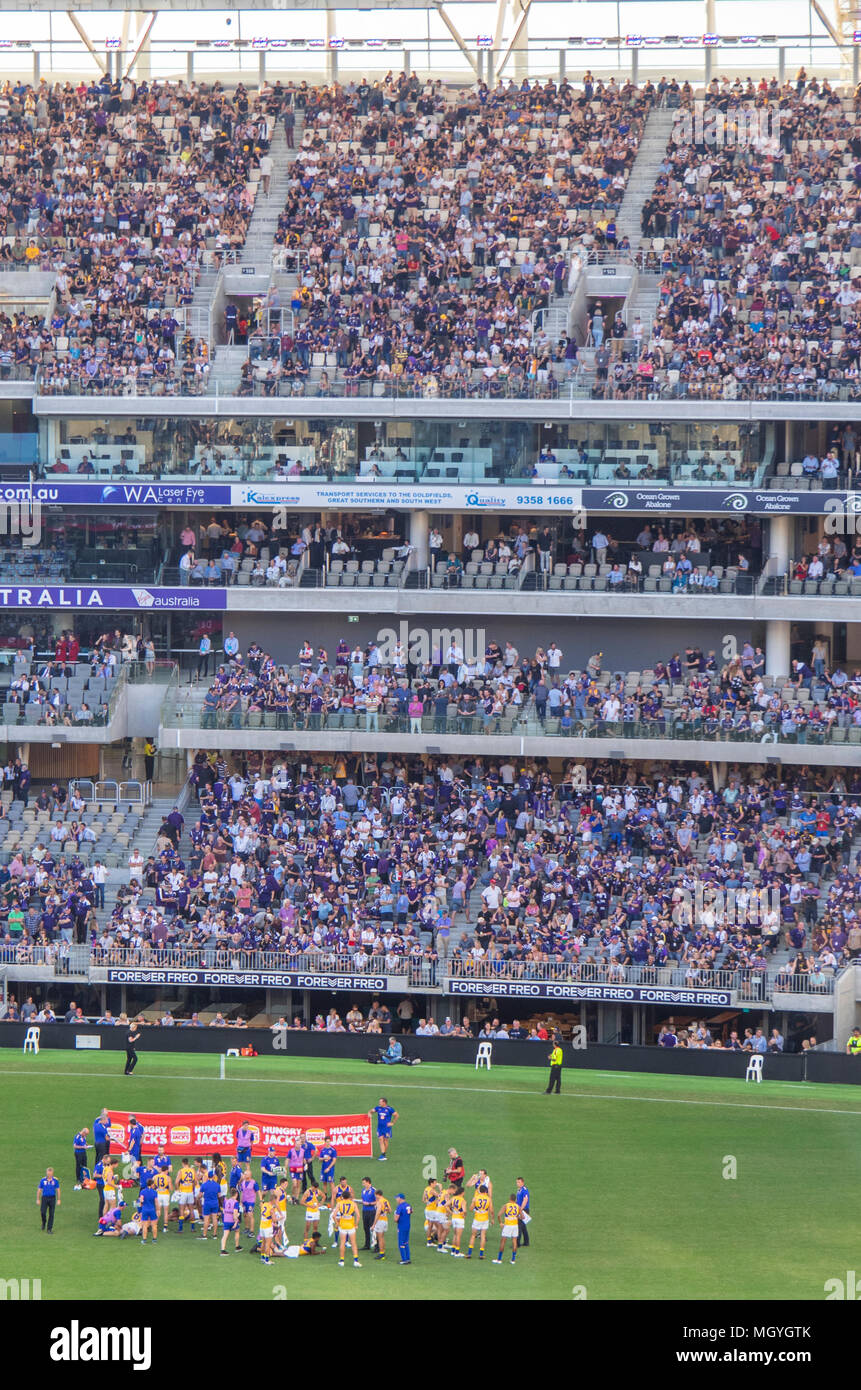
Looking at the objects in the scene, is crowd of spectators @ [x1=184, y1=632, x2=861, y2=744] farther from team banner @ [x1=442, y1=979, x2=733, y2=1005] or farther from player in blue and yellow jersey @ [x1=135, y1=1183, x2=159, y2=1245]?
player in blue and yellow jersey @ [x1=135, y1=1183, x2=159, y2=1245]

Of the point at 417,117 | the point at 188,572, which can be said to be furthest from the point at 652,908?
the point at 417,117

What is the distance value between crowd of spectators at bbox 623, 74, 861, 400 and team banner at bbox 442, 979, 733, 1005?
1429 cm

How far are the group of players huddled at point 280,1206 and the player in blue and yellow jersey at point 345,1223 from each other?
0.01m

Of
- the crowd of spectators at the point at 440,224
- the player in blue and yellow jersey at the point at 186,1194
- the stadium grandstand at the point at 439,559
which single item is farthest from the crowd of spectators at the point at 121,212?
the player in blue and yellow jersey at the point at 186,1194

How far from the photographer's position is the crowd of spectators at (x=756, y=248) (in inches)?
1895

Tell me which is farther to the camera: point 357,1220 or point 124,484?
point 124,484

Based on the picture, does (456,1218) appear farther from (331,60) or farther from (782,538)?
(331,60)

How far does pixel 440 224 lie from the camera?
5250cm

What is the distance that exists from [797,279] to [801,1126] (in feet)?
72.5

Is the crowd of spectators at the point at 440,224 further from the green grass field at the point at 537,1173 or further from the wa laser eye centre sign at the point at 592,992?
the green grass field at the point at 537,1173

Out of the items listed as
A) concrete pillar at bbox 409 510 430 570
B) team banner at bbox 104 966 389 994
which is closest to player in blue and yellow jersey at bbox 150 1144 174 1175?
team banner at bbox 104 966 389 994

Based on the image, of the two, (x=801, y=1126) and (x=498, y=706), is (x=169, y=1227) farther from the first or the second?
(x=498, y=706)

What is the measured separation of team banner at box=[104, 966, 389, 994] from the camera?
140 feet

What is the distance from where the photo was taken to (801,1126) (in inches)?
1428
